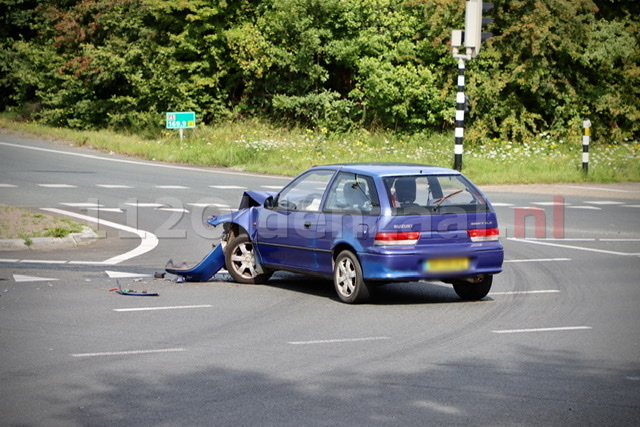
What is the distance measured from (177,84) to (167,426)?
3833 cm

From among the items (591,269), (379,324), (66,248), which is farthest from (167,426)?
(66,248)

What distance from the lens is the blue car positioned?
9984 millimetres

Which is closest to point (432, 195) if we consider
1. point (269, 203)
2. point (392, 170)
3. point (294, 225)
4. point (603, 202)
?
point (392, 170)

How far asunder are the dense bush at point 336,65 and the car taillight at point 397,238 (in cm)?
2802

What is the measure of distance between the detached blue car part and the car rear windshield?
0.03ft

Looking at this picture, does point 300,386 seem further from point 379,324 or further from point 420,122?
point 420,122

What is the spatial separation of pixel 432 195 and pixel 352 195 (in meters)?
0.85

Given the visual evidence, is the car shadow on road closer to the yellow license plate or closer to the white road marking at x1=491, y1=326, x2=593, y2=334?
the yellow license plate

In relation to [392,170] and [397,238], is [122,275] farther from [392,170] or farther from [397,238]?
[397,238]

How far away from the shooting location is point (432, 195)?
1034 centimetres

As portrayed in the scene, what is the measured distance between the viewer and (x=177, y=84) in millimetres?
43000

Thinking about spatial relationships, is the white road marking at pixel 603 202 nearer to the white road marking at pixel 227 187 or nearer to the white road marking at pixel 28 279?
the white road marking at pixel 227 187

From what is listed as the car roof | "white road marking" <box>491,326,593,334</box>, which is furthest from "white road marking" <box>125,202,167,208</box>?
"white road marking" <box>491,326,593,334</box>

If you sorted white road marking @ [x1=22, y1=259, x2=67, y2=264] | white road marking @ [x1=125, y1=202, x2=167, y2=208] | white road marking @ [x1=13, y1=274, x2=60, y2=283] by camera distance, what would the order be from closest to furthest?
white road marking @ [x1=13, y1=274, x2=60, y2=283]
white road marking @ [x1=22, y1=259, x2=67, y2=264]
white road marking @ [x1=125, y1=202, x2=167, y2=208]
